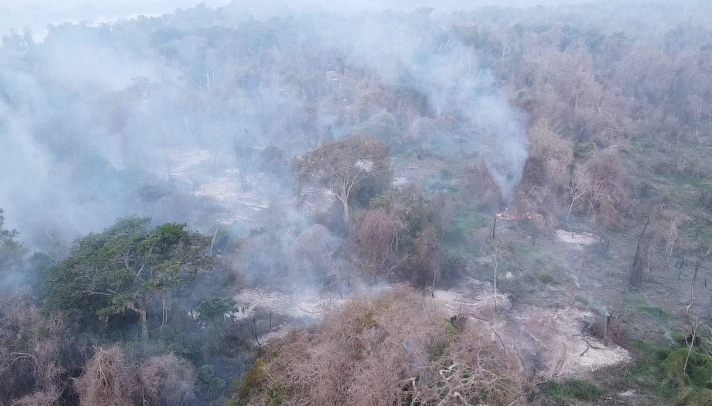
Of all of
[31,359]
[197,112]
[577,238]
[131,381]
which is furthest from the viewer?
[197,112]

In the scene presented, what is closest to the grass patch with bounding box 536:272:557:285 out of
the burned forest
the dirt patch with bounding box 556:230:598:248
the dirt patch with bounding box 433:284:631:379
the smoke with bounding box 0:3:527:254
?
the burned forest

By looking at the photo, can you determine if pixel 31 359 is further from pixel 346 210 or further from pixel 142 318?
pixel 346 210

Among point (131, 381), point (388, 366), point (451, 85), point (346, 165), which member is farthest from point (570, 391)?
point (451, 85)

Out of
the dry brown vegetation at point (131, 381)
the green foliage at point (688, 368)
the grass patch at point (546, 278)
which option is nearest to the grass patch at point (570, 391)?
the green foliage at point (688, 368)

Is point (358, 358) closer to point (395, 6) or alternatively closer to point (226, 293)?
point (226, 293)

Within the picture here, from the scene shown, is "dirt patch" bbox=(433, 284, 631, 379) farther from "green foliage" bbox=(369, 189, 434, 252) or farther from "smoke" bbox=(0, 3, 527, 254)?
"smoke" bbox=(0, 3, 527, 254)
